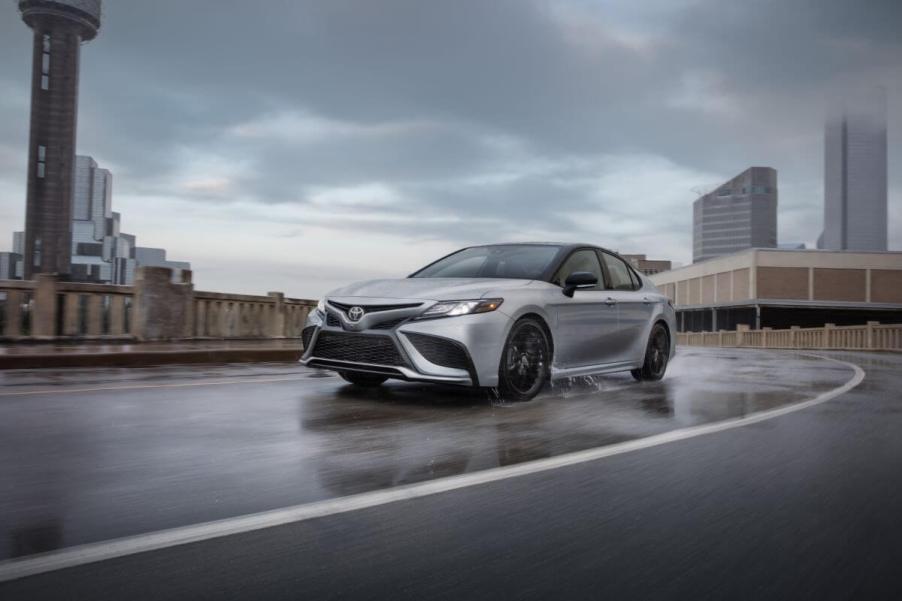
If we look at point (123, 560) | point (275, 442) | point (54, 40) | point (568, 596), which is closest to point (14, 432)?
point (275, 442)

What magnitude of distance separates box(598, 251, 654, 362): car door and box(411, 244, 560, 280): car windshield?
3.51ft

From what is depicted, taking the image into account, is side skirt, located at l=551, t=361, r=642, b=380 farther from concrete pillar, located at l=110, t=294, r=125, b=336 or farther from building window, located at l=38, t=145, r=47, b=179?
building window, located at l=38, t=145, r=47, b=179

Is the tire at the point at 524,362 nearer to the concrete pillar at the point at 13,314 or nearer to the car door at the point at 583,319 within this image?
the car door at the point at 583,319

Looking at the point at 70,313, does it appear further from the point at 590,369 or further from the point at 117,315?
the point at 590,369

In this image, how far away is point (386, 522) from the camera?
128 inches

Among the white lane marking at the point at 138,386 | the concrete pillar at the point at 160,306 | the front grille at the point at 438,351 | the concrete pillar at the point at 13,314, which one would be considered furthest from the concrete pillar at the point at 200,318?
the front grille at the point at 438,351

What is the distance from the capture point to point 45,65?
13488cm

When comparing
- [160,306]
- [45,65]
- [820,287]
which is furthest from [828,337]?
[45,65]

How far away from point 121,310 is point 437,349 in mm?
10585

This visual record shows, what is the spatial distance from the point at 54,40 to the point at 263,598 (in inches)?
6177

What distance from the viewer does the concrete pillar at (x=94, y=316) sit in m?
15.0

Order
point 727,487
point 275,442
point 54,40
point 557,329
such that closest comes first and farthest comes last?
point 727,487, point 275,442, point 557,329, point 54,40

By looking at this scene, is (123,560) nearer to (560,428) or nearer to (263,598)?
(263,598)

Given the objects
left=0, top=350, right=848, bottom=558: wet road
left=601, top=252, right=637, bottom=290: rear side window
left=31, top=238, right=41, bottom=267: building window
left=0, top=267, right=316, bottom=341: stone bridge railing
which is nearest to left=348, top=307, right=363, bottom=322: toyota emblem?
left=0, top=350, right=848, bottom=558: wet road
